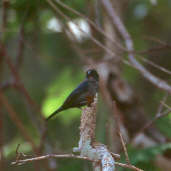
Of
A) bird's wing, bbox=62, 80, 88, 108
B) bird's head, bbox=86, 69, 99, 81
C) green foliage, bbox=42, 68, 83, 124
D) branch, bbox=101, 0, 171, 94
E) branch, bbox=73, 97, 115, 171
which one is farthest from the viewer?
green foliage, bbox=42, 68, 83, 124

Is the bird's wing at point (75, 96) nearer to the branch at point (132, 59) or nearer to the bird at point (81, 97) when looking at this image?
the bird at point (81, 97)

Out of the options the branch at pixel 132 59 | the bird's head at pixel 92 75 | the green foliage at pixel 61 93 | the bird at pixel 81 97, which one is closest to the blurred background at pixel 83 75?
the green foliage at pixel 61 93

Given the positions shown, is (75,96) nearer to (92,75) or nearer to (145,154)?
(92,75)

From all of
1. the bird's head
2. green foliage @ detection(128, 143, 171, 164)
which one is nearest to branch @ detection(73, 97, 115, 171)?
the bird's head

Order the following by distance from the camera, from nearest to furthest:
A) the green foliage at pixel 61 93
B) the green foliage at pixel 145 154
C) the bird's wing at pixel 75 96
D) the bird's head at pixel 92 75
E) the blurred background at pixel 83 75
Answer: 1. the bird's wing at pixel 75 96
2. the bird's head at pixel 92 75
3. the green foliage at pixel 145 154
4. the blurred background at pixel 83 75
5. the green foliage at pixel 61 93

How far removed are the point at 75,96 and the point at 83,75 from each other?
4.54 metres

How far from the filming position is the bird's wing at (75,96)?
2.27 metres

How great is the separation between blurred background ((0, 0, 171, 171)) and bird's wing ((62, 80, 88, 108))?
137 cm

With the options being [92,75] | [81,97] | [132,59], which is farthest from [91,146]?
[132,59]

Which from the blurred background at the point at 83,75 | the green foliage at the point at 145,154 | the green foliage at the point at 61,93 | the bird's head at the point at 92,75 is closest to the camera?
the bird's head at the point at 92,75

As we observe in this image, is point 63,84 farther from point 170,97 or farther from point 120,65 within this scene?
point 170,97

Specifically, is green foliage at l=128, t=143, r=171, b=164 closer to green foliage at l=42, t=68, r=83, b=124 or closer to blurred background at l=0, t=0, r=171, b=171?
blurred background at l=0, t=0, r=171, b=171

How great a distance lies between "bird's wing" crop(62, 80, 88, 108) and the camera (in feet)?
7.45

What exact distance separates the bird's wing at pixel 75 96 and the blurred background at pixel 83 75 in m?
1.37
